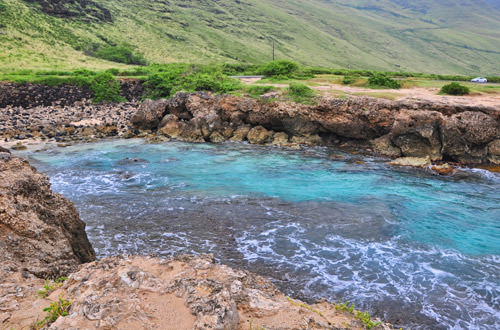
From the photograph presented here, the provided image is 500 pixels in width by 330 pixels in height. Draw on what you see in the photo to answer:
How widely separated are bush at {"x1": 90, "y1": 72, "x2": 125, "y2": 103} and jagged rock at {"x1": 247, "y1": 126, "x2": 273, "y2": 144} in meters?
18.7

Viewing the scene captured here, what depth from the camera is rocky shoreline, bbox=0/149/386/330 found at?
4.43 m

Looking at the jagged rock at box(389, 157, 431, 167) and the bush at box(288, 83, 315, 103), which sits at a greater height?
the bush at box(288, 83, 315, 103)

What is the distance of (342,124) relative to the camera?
23781mm

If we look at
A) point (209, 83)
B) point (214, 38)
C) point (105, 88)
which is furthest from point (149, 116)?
point (214, 38)

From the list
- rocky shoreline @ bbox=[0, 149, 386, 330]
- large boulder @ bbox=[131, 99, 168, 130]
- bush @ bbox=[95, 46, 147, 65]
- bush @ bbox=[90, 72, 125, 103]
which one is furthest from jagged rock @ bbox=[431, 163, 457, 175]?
bush @ bbox=[95, 46, 147, 65]

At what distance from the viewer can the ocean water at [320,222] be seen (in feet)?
28.1

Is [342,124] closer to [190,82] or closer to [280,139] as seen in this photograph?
[280,139]

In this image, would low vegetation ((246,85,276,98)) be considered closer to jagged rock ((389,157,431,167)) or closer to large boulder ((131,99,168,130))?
large boulder ((131,99,168,130))

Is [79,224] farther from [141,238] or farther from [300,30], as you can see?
[300,30]

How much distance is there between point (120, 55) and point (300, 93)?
1972 inches

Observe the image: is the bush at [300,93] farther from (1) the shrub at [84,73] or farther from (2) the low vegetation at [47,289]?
(1) the shrub at [84,73]

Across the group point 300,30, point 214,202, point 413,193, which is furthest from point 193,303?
A: point 300,30

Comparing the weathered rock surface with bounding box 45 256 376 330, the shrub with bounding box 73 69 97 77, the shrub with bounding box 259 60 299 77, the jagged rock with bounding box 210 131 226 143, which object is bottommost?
the jagged rock with bounding box 210 131 226 143

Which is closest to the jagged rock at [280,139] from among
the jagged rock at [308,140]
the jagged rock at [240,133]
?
the jagged rock at [308,140]
